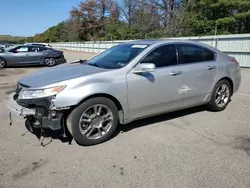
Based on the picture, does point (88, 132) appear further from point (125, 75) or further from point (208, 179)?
point (208, 179)

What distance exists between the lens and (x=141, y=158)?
3492 millimetres

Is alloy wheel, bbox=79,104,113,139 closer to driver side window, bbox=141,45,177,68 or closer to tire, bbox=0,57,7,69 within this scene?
driver side window, bbox=141,45,177,68

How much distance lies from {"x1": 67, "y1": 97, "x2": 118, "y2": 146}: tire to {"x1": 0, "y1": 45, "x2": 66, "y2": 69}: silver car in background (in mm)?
12287

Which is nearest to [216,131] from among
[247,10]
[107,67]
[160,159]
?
[160,159]

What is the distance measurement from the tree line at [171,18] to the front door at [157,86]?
57.6 feet

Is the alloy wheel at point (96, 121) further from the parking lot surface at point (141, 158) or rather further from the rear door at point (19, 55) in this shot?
the rear door at point (19, 55)

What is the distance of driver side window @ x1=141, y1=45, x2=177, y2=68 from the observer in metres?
4.39

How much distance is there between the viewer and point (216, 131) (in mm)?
4477

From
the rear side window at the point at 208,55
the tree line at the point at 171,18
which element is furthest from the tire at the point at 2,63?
the tree line at the point at 171,18

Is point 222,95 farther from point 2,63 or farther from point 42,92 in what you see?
point 2,63

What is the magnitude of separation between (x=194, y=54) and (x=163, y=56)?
85cm

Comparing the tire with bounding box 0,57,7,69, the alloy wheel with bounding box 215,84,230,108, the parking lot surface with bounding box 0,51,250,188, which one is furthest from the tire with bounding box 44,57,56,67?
the alloy wheel with bounding box 215,84,230,108

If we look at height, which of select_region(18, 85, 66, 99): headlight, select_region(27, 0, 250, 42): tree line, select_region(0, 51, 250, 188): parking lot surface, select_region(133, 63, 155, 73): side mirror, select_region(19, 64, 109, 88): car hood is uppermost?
select_region(27, 0, 250, 42): tree line

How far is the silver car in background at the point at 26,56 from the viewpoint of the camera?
14445mm
